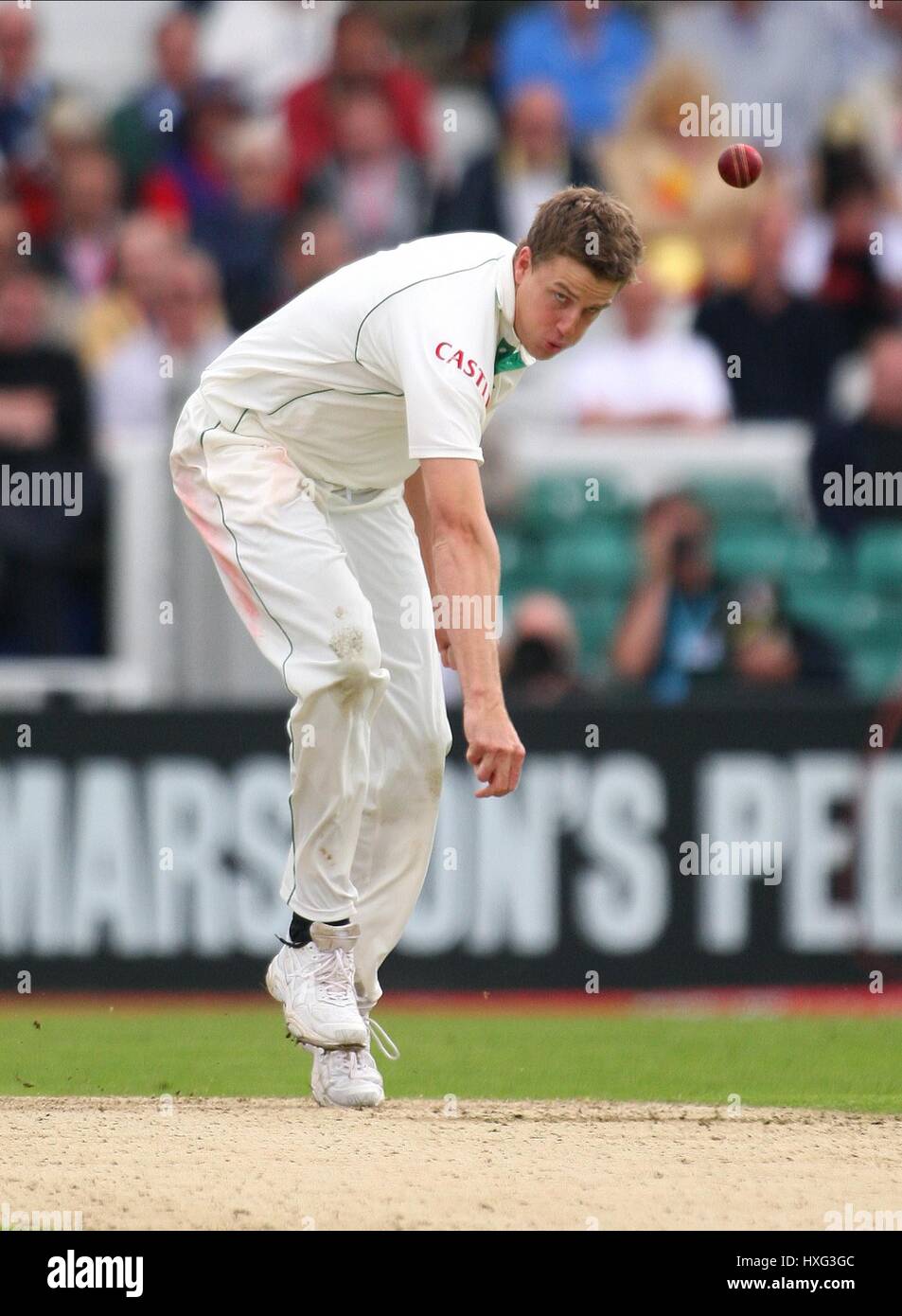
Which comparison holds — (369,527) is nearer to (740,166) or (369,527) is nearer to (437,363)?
(437,363)

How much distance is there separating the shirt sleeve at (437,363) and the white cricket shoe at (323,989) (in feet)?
4.80

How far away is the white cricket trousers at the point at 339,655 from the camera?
5.86 metres

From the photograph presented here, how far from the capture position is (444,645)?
256 inches

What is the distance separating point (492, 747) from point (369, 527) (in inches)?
48.1

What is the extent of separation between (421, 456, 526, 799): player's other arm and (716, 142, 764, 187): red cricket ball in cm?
180

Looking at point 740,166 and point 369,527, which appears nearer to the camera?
point 369,527

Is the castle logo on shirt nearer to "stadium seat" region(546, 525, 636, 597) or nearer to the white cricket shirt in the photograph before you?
the white cricket shirt

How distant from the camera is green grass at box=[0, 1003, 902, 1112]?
706cm

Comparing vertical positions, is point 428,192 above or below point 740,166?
above

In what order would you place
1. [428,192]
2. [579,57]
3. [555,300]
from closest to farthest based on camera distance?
[555,300] → [428,192] → [579,57]

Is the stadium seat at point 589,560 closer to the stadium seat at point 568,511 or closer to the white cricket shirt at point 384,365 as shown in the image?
the stadium seat at point 568,511

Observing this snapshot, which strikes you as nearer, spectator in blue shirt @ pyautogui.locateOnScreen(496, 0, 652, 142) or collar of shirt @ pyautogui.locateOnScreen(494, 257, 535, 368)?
collar of shirt @ pyautogui.locateOnScreen(494, 257, 535, 368)

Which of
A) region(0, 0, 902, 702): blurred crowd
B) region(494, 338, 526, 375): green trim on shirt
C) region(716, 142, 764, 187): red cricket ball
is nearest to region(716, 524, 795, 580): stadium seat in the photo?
region(0, 0, 902, 702): blurred crowd

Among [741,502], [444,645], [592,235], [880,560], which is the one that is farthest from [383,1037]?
[880,560]
